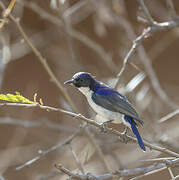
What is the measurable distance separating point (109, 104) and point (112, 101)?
4 cm

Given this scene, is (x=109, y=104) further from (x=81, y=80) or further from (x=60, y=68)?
(x=60, y=68)

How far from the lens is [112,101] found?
386 centimetres

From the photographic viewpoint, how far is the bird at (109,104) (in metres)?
3.71

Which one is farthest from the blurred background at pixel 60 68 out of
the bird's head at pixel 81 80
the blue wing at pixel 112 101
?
the blue wing at pixel 112 101

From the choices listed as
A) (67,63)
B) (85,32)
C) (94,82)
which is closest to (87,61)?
(85,32)

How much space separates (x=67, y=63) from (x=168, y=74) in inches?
85.1

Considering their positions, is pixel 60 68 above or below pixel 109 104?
above

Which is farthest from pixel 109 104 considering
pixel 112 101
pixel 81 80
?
pixel 81 80

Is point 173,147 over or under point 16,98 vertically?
under

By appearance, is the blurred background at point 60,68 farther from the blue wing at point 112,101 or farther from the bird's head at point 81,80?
the blue wing at point 112,101

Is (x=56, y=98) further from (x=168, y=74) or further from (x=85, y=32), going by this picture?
(x=168, y=74)

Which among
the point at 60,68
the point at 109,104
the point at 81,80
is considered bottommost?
the point at 109,104

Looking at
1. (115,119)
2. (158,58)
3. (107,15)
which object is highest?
(107,15)

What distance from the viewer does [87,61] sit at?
7500 mm
